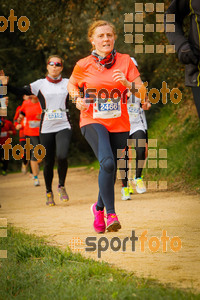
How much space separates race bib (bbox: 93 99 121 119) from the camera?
552 cm

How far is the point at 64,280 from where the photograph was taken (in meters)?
4.00

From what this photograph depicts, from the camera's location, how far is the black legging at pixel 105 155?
210 inches

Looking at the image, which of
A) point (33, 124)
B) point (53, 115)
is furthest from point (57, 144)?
point (33, 124)

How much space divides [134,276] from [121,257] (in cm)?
80

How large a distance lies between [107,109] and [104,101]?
0.09 meters

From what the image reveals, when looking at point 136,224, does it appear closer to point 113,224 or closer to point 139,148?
point 113,224

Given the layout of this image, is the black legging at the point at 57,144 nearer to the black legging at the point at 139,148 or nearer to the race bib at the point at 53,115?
the race bib at the point at 53,115

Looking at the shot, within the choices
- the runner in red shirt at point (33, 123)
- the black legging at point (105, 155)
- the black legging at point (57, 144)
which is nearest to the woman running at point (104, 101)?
the black legging at point (105, 155)

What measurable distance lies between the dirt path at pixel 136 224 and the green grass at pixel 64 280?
0.24 metres

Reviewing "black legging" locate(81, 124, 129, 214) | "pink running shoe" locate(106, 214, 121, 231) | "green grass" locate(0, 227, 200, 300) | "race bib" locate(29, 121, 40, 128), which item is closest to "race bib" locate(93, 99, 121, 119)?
"black legging" locate(81, 124, 129, 214)

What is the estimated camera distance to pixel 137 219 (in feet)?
22.6

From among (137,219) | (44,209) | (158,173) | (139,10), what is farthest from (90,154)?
(137,219)

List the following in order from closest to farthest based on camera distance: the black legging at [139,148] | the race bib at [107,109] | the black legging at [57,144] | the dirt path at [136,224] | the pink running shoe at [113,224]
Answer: the dirt path at [136,224], the pink running shoe at [113,224], the race bib at [107,109], the black legging at [57,144], the black legging at [139,148]

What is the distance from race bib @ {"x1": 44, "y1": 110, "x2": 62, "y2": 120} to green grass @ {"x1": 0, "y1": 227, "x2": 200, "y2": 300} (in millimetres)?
3972
